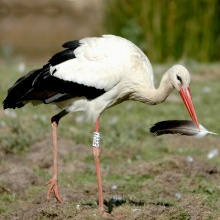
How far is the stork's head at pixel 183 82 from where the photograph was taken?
686 centimetres

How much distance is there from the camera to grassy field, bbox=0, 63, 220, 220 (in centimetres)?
663

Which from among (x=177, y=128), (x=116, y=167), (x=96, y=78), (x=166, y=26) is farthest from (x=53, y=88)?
(x=166, y=26)

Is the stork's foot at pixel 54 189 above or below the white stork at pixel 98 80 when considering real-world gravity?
below

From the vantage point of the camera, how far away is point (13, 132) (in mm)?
9383

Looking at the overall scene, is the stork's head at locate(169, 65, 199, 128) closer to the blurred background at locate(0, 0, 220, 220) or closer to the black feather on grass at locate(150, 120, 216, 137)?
the black feather on grass at locate(150, 120, 216, 137)

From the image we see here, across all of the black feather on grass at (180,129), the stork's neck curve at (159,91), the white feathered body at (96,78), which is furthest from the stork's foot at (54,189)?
the stork's neck curve at (159,91)

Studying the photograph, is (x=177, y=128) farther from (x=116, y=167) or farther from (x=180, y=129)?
(x=116, y=167)

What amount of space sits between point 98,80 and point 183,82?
2.38ft

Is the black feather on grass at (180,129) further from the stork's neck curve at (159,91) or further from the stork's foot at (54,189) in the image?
the stork's foot at (54,189)

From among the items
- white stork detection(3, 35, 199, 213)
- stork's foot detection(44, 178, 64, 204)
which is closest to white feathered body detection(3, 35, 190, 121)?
white stork detection(3, 35, 199, 213)

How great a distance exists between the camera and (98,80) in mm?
6961

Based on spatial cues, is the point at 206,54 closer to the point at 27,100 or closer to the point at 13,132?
the point at 13,132

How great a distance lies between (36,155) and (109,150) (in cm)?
90

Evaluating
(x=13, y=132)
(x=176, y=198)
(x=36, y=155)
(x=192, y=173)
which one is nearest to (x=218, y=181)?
(x=192, y=173)
